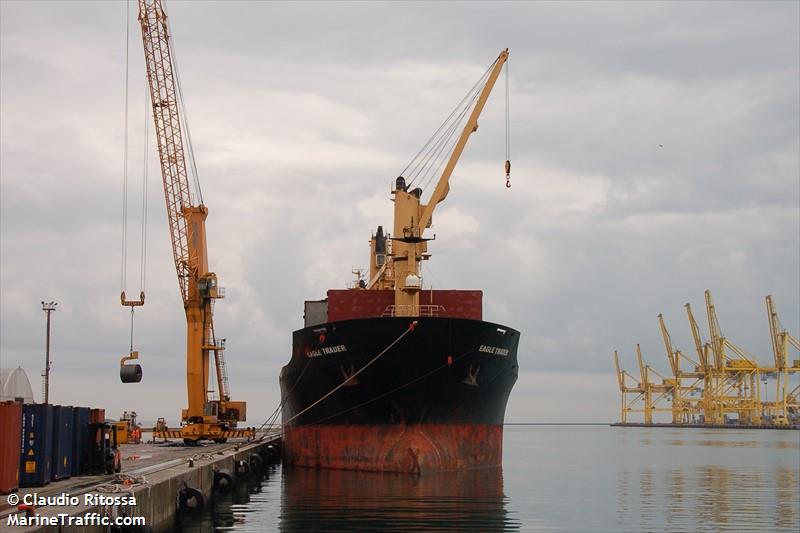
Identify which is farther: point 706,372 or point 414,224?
point 706,372

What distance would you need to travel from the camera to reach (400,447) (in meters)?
31.7

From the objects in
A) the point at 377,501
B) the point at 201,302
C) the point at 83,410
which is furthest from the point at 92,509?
the point at 201,302

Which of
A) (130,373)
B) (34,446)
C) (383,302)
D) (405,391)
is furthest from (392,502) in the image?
(130,373)

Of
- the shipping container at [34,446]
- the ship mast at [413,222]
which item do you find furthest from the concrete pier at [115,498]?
the ship mast at [413,222]

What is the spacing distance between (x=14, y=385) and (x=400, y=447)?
14.1 metres

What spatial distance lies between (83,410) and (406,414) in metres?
11.6

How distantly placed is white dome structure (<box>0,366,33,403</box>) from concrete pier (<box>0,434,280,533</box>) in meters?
2.02

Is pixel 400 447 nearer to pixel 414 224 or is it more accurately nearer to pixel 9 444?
pixel 414 224

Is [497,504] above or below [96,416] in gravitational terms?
below

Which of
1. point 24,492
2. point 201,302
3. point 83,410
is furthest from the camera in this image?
point 201,302

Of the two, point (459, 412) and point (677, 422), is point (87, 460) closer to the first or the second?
point (459, 412)

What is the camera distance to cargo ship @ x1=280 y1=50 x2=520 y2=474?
104 feet

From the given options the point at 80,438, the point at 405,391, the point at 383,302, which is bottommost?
the point at 80,438

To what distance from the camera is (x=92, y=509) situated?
1475 cm
